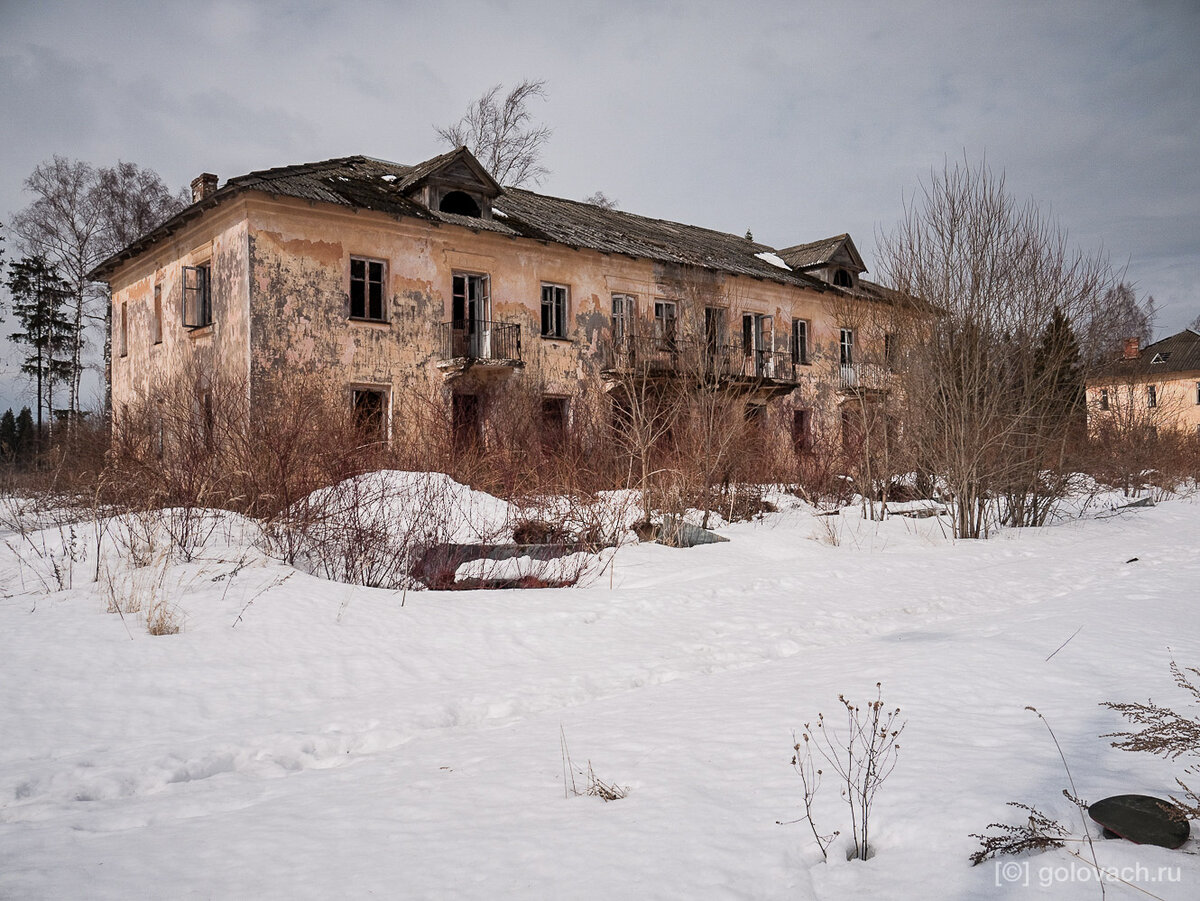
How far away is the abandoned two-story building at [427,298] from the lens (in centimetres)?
1778

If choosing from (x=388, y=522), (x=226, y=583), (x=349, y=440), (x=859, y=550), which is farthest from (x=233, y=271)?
(x=859, y=550)

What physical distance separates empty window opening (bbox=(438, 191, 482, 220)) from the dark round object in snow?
19910 millimetres

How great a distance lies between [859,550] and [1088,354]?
6.54m

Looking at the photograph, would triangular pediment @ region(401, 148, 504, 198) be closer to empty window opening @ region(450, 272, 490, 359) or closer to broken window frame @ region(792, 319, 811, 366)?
empty window opening @ region(450, 272, 490, 359)

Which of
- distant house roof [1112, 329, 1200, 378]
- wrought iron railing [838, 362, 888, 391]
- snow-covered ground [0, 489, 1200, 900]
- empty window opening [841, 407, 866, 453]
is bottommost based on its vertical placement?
snow-covered ground [0, 489, 1200, 900]

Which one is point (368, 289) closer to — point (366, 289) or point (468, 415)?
point (366, 289)

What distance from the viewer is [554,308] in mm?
22500

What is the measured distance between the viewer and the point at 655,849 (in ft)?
9.83

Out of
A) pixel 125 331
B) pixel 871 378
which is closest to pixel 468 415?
pixel 871 378

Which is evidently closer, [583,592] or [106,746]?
[106,746]

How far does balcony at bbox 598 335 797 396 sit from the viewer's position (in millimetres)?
17703

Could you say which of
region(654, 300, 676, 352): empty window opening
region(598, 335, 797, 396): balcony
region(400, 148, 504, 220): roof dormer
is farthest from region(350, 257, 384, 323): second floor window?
region(654, 300, 676, 352): empty window opening

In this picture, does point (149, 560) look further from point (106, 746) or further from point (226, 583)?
point (106, 746)

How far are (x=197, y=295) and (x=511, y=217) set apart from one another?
803 centimetres
